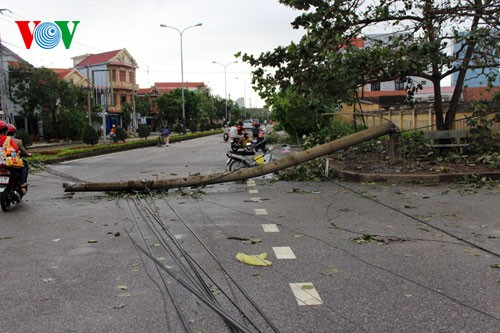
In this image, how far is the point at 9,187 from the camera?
8.20 metres

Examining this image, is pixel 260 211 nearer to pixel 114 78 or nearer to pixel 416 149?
pixel 416 149

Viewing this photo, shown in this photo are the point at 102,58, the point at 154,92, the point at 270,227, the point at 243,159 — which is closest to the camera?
the point at 270,227

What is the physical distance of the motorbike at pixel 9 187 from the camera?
25.6 ft

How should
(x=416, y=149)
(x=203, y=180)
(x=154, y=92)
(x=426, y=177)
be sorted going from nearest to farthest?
(x=203, y=180) < (x=426, y=177) < (x=416, y=149) < (x=154, y=92)

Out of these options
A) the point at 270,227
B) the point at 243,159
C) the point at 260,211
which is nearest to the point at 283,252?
the point at 270,227

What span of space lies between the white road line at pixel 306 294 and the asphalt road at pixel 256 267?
0.02 m

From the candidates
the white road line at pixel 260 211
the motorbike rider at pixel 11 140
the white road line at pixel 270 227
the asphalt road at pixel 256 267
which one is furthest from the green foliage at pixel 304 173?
the motorbike rider at pixel 11 140

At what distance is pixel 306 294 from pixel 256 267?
892mm

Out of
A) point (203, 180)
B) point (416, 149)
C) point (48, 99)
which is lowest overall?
point (203, 180)

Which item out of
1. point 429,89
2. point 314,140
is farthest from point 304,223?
point 429,89

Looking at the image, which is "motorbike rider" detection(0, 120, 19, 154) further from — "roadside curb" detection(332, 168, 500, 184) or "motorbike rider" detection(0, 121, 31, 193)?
"roadside curb" detection(332, 168, 500, 184)

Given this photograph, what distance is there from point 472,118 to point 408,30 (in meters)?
3.13

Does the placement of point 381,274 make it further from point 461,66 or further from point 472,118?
point 472,118

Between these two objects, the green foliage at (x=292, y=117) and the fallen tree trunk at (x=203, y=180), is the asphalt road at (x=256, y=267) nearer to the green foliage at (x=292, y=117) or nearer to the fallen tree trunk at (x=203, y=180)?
the fallen tree trunk at (x=203, y=180)
